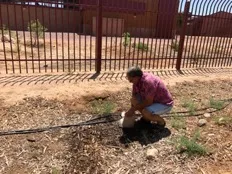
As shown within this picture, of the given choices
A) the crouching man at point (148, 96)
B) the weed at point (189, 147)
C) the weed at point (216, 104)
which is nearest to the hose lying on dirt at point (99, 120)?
the weed at point (216, 104)

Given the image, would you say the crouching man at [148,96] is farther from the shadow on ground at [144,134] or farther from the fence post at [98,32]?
the fence post at [98,32]

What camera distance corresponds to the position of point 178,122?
409 cm

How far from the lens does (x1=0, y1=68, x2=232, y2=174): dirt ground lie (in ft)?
9.95

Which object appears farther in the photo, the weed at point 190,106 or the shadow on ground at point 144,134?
the weed at point 190,106

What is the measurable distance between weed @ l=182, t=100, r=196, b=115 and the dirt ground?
2.5 inches

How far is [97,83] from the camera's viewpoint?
5.64m

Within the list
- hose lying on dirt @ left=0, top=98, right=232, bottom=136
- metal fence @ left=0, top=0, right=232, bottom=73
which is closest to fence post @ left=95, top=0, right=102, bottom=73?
metal fence @ left=0, top=0, right=232, bottom=73

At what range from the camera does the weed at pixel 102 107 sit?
4.27 metres

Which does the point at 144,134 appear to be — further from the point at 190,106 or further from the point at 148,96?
the point at 190,106

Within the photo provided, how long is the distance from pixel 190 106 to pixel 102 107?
5.44ft

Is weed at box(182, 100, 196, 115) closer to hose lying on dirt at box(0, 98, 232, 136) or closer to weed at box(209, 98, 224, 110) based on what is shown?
hose lying on dirt at box(0, 98, 232, 136)

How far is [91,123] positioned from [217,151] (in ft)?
6.00

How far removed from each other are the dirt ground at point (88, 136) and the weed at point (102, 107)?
0.05m

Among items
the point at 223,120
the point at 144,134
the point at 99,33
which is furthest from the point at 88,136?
the point at 99,33
